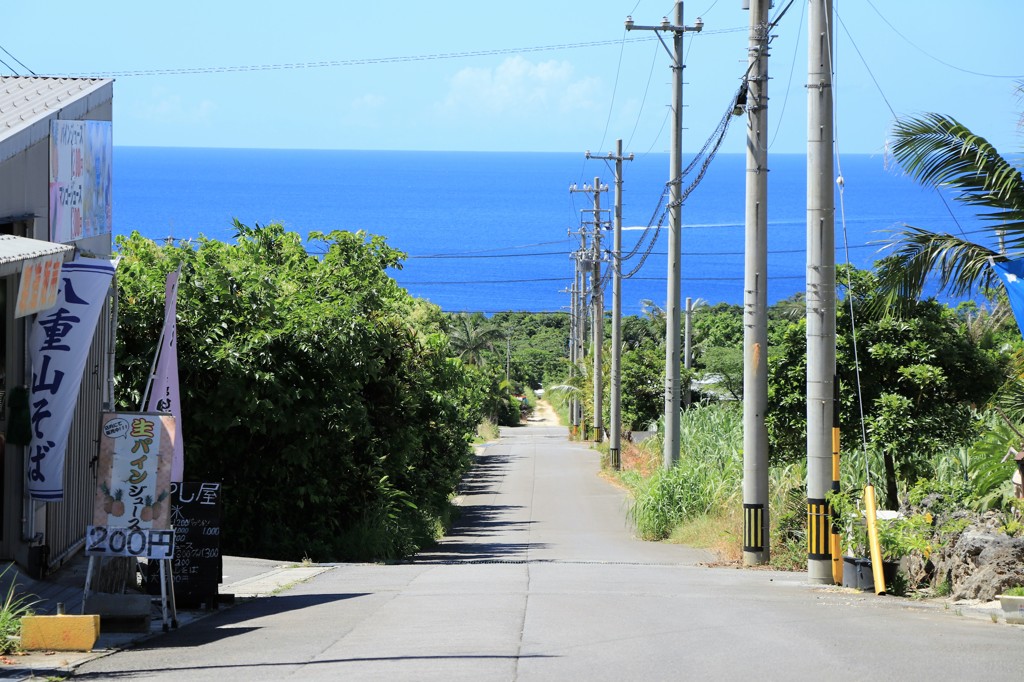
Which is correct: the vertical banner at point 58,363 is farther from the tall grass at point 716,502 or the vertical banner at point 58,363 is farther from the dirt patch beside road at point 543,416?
the dirt patch beside road at point 543,416

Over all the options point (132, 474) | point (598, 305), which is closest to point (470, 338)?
point (598, 305)

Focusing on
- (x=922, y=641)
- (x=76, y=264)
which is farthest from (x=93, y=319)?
(x=922, y=641)

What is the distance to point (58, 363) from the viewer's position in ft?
38.8

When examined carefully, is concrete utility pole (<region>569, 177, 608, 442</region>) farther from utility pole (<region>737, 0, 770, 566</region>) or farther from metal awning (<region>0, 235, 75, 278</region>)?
metal awning (<region>0, 235, 75, 278</region>)

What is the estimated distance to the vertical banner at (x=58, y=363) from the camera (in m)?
11.8

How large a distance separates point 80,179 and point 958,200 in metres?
10.6

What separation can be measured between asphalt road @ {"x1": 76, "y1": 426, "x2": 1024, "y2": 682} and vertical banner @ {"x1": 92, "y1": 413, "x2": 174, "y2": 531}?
1.13 m

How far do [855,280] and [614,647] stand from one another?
449 inches

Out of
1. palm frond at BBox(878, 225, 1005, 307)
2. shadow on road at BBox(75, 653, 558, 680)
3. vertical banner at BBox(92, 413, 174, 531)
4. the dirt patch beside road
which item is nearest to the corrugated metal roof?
vertical banner at BBox(92, 413, 174, 531)

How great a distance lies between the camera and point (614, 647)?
950 cm

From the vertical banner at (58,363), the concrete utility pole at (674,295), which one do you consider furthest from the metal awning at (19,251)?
the concrete utility pole at (674,295)

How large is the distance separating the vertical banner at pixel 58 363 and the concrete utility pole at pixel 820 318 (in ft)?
27.7

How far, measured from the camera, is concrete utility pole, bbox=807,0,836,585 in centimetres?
1514

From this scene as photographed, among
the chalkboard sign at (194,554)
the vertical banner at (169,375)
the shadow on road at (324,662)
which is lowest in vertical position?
the shadow on road at (324,662)
